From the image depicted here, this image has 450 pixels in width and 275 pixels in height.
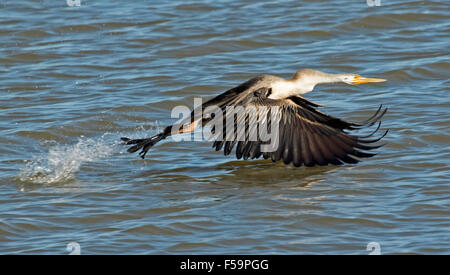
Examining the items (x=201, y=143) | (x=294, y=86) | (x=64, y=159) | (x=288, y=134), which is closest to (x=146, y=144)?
(x=64, y=159)

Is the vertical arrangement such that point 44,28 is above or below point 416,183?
above

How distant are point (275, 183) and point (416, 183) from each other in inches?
52.1

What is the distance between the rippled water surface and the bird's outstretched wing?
0.78 feet

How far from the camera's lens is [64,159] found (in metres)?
8.82

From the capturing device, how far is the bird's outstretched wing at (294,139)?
768 cm

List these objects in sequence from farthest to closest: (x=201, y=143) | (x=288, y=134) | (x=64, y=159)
→ (x=201, y=143), (x=64, y=159), (x=288, y=134)

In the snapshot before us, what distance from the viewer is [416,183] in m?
7.51

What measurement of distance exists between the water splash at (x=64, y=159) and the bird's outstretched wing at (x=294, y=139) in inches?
67.8

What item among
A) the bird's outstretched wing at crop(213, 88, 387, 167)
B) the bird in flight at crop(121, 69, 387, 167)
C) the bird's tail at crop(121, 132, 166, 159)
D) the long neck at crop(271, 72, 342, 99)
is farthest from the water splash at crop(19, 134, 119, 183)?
the long neck at crop(271, 72, 342, 99)

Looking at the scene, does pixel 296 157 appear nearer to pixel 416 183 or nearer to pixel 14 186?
Result: pixel 416 183

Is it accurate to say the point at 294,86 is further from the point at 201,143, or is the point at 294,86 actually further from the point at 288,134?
the point at 201,143

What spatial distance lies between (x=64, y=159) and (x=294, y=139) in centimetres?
265

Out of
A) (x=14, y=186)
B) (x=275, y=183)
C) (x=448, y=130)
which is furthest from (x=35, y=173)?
(x=448, y=130)

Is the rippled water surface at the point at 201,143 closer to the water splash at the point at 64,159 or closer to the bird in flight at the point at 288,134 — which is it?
the water splash at the point at 64,159
